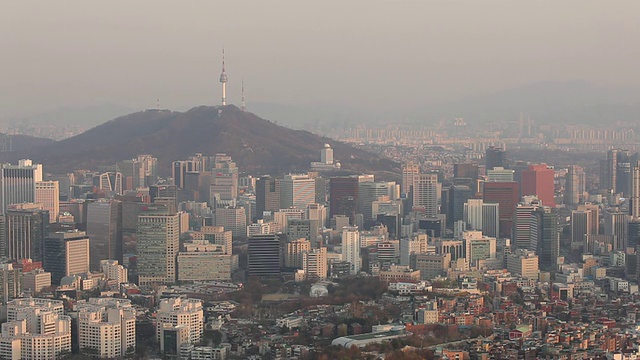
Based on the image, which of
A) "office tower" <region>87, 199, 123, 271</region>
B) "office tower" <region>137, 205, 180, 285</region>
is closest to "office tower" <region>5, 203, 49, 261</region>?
"office tower" <region>87, 199, 123, 271</region>

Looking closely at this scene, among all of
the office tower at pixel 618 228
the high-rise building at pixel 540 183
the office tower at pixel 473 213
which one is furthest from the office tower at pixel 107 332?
the high-rise building at pixel 540 183

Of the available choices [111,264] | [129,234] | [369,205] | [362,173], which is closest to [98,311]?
[111,264]

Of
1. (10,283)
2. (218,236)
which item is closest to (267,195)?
(218,236)

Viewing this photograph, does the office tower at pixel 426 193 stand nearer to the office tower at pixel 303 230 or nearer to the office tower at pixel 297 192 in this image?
the office tower at pixel 297 192

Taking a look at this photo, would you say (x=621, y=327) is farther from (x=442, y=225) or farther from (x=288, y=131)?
(x=288, y=131)

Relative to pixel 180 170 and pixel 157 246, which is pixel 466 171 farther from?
pixel 157 246
